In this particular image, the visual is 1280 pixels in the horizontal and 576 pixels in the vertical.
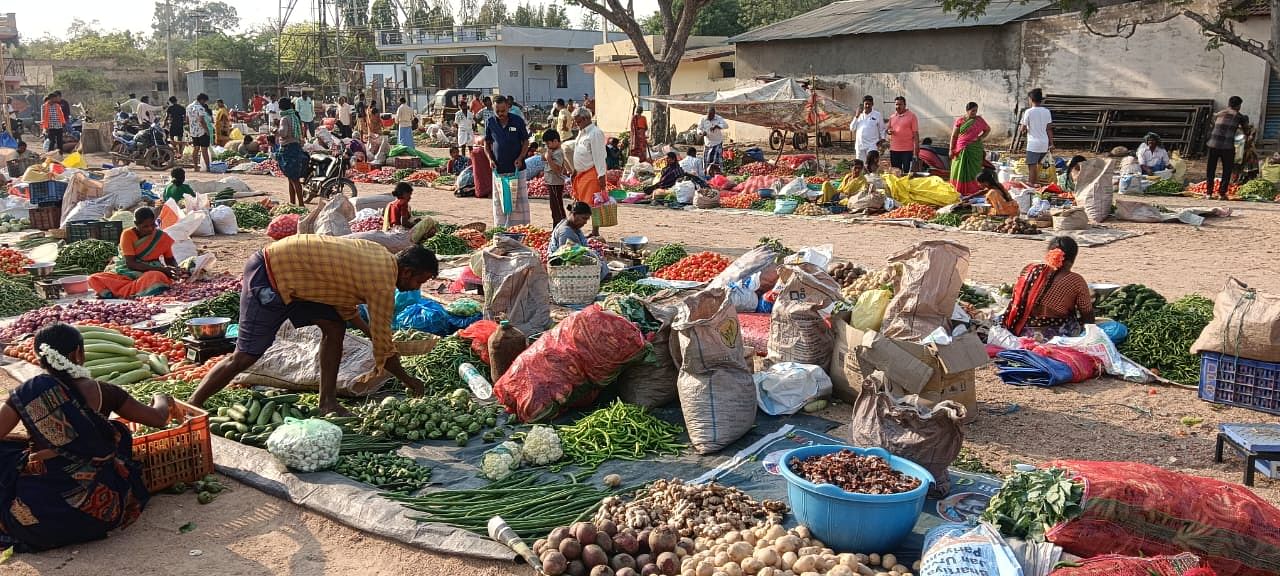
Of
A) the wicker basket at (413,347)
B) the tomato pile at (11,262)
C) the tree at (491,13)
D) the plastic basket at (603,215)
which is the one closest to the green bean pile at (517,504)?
the wicker basket at (413,347)

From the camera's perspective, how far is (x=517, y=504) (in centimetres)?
429

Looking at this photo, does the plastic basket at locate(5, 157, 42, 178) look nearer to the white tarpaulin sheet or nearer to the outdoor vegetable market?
the outdoor vegetable market

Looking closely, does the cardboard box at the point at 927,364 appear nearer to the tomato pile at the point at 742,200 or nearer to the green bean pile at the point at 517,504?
the green bean pile at the point at 517,504

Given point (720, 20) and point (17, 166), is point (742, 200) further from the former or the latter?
point (720, 20)

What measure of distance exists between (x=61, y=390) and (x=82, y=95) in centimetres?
4663

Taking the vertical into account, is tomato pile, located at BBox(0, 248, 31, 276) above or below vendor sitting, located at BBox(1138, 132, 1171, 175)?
below

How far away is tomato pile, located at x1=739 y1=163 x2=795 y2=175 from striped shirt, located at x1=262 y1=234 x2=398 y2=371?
13081 millimetres

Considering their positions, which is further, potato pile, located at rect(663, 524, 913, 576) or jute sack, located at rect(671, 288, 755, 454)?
jute sack, located at rect(671, 288, 755, 454)

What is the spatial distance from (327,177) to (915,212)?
8744 mm

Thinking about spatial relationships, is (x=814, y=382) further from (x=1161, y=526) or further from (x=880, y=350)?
(x=1161, y=526)

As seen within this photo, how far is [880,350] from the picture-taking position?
205 inches

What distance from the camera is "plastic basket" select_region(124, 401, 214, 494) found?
14.8 ft

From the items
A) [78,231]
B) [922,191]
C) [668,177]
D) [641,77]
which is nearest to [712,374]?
[922,191]

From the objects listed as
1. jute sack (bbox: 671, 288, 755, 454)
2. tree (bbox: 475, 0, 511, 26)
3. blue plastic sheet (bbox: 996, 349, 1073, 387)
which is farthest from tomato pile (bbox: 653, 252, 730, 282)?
tree (bbox: 475, 0, 511, 26)
